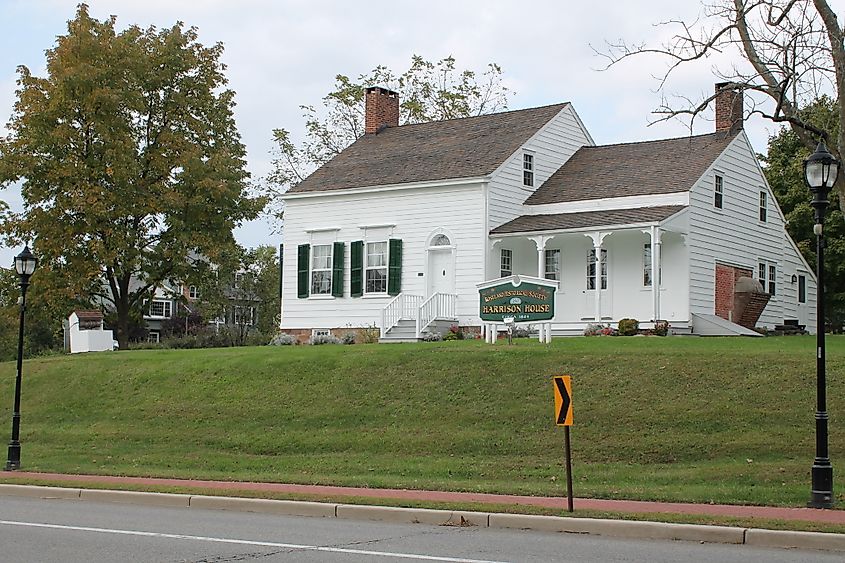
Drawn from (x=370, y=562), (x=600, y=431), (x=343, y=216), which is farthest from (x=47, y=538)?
(x=343, y=216)

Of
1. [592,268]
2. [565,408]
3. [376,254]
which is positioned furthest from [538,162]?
[565,408]

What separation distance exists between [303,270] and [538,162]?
8466mm

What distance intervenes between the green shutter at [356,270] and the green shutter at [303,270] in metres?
1.82

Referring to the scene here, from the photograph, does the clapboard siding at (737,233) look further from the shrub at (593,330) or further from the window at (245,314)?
the window at (245,314)

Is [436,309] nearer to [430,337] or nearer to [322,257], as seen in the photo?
[430,337]

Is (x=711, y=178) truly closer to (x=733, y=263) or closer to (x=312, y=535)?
(x=733, y=263)

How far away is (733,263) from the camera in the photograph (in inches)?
1366

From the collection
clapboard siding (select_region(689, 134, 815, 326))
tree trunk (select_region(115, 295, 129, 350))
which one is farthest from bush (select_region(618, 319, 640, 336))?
tree trunk (select_region(115, 295, 129, 350))

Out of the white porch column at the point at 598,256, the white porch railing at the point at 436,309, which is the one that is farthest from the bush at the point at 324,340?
the white porch column at the point at 598,256

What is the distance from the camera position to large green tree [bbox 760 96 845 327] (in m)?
43.5

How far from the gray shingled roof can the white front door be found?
3266 millimetres

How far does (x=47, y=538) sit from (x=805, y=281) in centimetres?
3377

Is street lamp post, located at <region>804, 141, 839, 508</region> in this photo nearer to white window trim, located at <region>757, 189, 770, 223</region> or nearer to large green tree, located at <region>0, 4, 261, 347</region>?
white window trim, located at <region>757, 189, 770, 223</region>

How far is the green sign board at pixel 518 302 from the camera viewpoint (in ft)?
83.8
